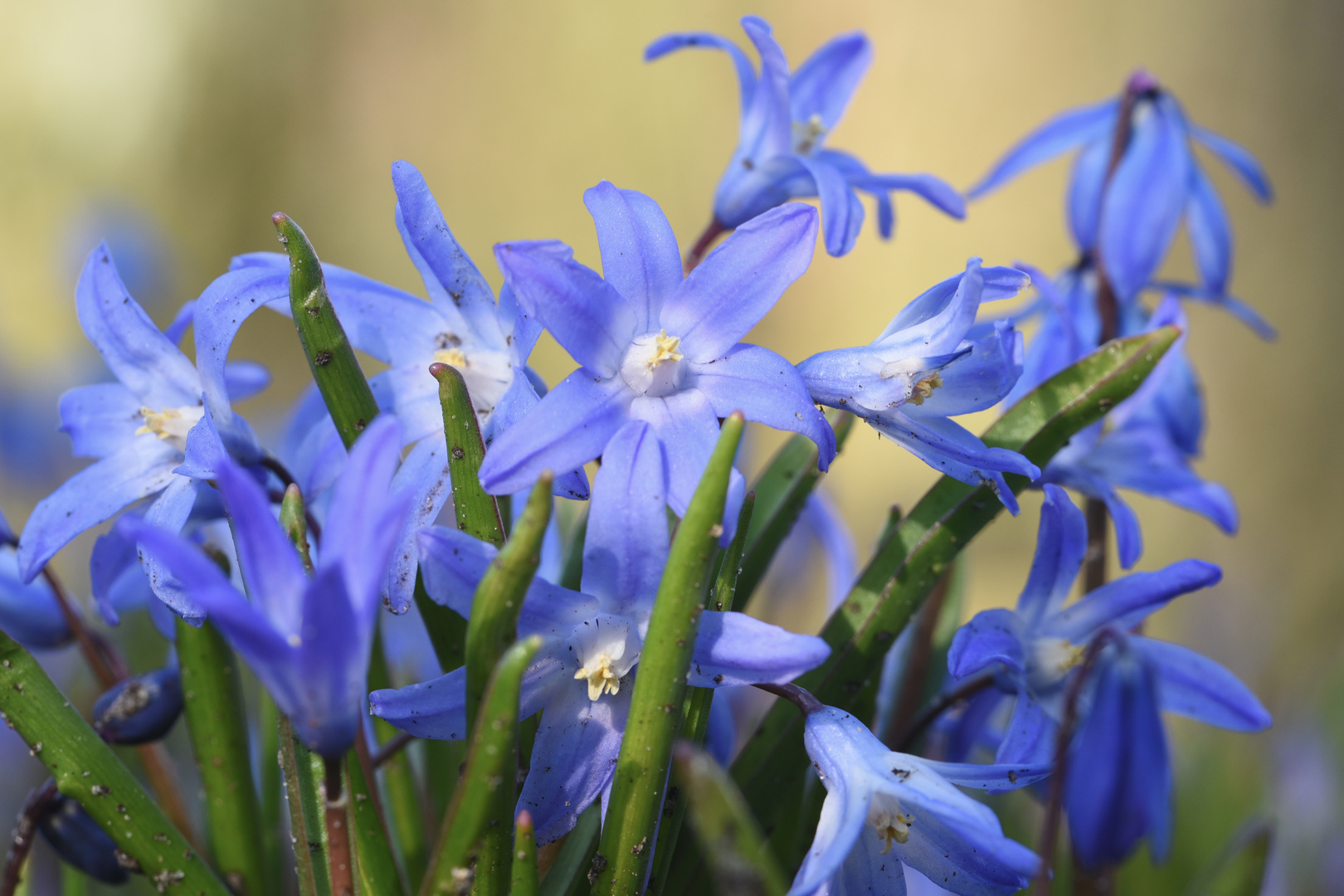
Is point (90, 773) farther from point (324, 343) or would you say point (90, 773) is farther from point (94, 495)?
point (324, 343)

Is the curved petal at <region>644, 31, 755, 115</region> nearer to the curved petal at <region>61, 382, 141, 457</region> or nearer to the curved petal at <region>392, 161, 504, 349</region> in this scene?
the curved petal at <region>392, 161, 504, 349</region>

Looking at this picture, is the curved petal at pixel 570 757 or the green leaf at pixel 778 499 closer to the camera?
the curved petal at pixel 570 757

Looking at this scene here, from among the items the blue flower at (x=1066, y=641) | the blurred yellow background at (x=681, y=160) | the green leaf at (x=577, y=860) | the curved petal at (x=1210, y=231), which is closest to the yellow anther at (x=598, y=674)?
the green leaf at (x=577, y=860)

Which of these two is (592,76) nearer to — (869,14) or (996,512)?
(869,14)

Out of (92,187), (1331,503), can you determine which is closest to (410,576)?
(1331,503)

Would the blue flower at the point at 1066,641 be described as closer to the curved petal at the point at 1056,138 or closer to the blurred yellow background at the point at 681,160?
the curved petal at the point at 1056,138

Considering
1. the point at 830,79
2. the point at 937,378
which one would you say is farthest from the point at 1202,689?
the point at 830,79

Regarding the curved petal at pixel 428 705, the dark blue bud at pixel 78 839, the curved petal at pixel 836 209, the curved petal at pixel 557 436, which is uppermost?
the curved petal at pixel 836 209
